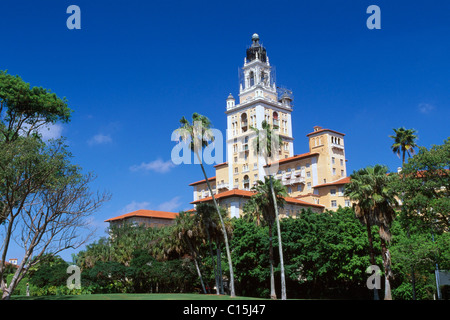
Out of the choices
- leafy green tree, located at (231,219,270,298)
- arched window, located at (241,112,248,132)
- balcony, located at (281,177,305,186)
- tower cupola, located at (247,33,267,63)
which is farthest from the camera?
tower cupola, located at (247,33,267,63)

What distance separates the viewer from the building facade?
308 ft

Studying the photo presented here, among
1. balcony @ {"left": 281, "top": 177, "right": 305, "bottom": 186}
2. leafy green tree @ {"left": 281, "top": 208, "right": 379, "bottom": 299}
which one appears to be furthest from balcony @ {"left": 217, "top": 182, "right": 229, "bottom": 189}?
leafy green tree @ {"left": 281, "top": 208, "right": 379, "bottom": 299}

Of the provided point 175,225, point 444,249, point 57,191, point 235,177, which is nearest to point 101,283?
point 175,225

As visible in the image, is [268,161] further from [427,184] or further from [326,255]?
[427,184]

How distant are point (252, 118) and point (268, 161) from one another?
16.2 m

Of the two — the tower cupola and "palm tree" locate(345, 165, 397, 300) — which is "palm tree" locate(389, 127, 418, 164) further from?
the tower cupola

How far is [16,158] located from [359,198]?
31.4m

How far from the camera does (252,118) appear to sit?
11819cm

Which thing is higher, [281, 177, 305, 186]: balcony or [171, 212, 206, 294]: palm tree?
[281, 177, 305, 186]: balcony

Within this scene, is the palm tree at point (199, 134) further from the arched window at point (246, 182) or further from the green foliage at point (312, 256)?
the arched window at point (246, 182)

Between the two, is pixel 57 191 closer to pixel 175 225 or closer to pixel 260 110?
pixel 175 225

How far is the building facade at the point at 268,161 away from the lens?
3701 inches
